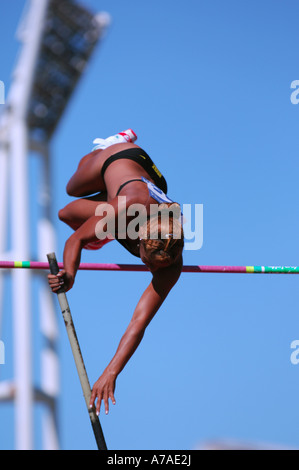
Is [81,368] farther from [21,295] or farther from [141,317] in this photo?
[21,295]

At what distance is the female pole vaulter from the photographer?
602cm

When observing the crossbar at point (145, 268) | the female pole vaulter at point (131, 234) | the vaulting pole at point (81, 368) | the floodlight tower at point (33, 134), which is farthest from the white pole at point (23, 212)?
the vaulting pole at point (81, 368)

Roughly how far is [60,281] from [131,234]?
32.1 inches

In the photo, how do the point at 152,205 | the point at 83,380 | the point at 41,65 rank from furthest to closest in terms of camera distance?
the point at 41,65
the point at 152,205
the point at 83,380

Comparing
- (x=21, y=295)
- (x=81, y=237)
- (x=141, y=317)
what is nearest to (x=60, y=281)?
(x=81, y=237)

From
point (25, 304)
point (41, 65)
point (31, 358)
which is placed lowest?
point (31, 358)

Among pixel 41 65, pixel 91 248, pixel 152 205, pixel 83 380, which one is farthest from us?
pixel 41 65

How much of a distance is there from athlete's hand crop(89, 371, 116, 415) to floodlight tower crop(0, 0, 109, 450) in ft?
64.0

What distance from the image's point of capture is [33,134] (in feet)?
91.0

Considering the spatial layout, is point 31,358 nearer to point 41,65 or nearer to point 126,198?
point 41,65

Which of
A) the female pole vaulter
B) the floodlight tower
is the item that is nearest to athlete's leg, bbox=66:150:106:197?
the female pole vaulter
